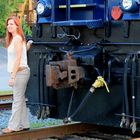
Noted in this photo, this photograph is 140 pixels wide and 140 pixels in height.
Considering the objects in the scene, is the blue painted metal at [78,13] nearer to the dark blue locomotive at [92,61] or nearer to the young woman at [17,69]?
the dark blue locomotive at [92,61]

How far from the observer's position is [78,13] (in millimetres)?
6242

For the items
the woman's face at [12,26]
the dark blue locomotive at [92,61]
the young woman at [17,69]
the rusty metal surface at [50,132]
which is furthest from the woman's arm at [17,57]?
the rusty metal surface at [50,132]

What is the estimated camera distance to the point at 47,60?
6.54 m

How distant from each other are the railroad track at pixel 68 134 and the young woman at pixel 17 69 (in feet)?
0.83

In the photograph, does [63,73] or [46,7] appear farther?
[46,7]

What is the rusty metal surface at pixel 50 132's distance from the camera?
622 centimetres

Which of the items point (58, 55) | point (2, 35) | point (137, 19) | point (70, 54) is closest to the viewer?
point (137, 19)

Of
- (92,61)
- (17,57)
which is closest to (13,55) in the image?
(17,57)

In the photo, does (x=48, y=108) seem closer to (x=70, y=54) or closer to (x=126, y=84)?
(x=70, y=54)

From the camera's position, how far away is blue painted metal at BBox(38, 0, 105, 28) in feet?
19.7

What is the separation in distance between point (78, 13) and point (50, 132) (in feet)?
5.68

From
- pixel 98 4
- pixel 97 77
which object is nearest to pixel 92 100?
pixel 97 77

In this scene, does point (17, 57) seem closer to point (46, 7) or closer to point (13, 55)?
point (13, 55)

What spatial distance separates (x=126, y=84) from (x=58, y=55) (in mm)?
1234
